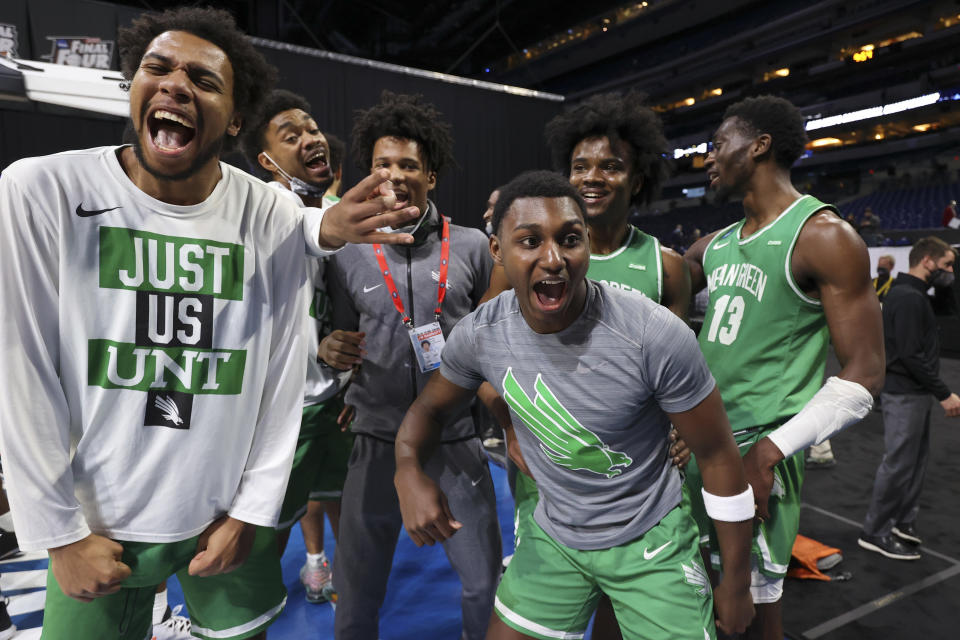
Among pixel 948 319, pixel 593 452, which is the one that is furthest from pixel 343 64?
pixel 948 319

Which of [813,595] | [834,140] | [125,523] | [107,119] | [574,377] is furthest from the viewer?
[834,140]

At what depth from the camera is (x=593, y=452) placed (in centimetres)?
145

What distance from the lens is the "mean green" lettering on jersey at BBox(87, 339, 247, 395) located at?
48.1 inches

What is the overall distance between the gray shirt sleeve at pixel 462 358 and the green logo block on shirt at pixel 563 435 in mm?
133

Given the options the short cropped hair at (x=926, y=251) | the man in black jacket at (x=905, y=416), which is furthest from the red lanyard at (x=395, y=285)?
the short cropped hair at (x=926, y=251)

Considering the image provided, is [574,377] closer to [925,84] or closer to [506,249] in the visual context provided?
[506,249]

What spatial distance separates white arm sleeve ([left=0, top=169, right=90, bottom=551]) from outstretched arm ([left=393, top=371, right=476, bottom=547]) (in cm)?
74

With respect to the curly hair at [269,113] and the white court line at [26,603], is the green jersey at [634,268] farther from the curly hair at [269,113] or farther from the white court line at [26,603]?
the white court line at [26,603]

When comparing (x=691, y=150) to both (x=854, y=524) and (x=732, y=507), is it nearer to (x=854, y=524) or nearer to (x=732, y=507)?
(x=854, y=524)

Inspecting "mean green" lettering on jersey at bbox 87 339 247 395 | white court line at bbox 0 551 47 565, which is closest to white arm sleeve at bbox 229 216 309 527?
"mean green" lettering on jersey at bbox 87 339 247 395

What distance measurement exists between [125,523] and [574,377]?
3.61 ft

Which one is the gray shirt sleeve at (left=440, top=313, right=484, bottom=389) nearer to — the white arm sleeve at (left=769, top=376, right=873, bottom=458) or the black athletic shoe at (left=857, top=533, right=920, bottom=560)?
the white arm sleeve at (left=769, top=376, right=873, bottom=458)

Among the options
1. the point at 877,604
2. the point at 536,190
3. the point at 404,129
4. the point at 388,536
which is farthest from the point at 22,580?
the point at 877,604

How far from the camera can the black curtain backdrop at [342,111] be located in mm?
6539
